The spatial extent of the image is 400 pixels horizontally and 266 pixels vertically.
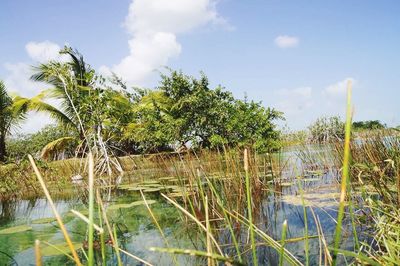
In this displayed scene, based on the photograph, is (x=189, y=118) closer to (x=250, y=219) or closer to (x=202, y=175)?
(x=202, y=175)

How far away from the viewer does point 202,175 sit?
6.86 metres

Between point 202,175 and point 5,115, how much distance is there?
899cm

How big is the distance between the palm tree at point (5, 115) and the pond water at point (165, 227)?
23.9 ft

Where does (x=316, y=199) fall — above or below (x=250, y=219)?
below

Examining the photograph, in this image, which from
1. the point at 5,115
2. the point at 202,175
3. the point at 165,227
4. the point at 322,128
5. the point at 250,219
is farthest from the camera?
the point at 322,128

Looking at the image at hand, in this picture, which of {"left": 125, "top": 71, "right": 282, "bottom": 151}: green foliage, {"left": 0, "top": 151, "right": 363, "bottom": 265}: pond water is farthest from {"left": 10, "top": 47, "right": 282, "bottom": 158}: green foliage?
{"left": 0, "top": 151, "right": 363, "bottom": 265}: pond water

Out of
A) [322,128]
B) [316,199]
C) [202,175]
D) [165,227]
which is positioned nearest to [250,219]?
[165,227]

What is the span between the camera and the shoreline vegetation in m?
2.02

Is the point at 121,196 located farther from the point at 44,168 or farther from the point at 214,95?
the point at 214,95

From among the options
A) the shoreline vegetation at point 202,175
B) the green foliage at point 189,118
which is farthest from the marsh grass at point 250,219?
the green foliage at point 189,118

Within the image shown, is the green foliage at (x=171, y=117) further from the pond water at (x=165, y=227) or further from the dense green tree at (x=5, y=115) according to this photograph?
the pond water at (x=165, y=227)

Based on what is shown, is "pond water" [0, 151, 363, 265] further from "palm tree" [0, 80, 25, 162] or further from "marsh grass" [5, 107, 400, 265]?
"palm tree" [0, 80, 25, 162]

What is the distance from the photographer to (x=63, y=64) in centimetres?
1034

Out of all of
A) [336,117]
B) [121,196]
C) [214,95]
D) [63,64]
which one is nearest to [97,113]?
[63,64]
